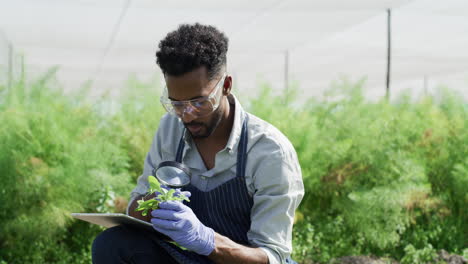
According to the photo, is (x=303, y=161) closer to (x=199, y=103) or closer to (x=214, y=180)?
(x=214, y=180)

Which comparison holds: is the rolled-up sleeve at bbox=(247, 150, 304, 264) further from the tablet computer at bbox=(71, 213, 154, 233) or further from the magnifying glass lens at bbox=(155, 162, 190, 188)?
the tablet computer at bbox=(71, 213, 154, 233)

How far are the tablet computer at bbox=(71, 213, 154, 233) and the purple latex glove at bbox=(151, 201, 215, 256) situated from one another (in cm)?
7

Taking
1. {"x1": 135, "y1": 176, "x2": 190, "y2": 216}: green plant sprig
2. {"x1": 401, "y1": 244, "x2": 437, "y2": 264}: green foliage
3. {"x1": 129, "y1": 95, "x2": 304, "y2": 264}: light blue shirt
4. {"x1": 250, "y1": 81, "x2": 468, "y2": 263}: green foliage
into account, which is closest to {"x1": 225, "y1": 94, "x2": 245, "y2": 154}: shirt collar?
{"x1": 129, "y1": 95, "x2": 304, "y2": 264}: light blue shirt

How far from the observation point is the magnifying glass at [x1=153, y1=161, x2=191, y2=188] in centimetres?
199

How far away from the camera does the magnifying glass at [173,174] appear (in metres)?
1.99

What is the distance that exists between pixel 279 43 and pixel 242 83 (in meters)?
6.74

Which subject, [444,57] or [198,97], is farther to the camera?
[444,57]

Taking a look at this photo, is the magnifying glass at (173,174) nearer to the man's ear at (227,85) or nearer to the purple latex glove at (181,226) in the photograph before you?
the purple latex glove at (181,226)

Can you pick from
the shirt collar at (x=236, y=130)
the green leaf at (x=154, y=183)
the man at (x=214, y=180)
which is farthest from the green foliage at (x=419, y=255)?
the green leaf at (x=154, y=183)

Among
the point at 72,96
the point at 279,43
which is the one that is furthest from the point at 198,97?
the point at 279,43

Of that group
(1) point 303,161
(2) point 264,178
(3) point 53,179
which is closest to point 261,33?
(1) point 303,161

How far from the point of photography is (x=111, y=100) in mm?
4613

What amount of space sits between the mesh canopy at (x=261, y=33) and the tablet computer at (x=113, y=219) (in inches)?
98.7

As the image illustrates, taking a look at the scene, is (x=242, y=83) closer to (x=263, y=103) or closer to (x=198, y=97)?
(x=263, y=103)
